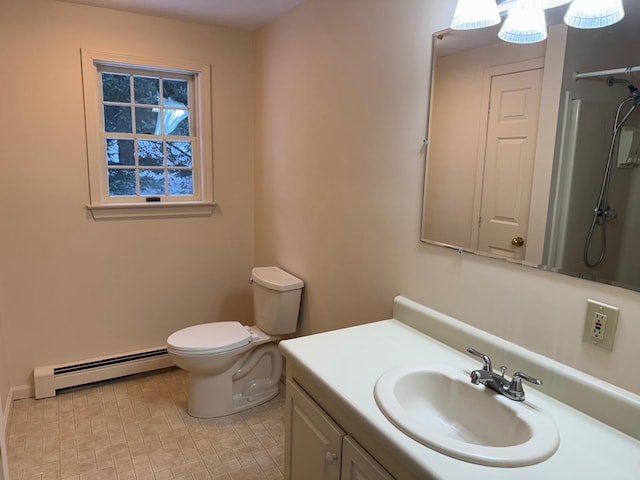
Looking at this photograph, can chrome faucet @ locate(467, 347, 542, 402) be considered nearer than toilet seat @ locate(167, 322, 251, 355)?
Yes

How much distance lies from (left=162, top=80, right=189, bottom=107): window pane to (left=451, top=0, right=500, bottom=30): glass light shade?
211cm

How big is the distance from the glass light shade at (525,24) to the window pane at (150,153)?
7.55ft

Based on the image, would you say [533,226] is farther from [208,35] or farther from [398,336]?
[208,35]

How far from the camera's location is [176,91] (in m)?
2.99

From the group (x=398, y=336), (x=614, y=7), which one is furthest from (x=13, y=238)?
(x=614, y=7)

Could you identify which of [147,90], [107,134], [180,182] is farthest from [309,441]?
[147,90]

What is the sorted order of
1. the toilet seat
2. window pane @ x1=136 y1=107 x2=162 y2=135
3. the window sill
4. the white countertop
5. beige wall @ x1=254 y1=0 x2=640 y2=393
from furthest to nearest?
window pane @ x1=136 y1=107 x2=162 y2=135 < the window sill < the toilet seat < beige wall @ x1=254 y1=0 x2=640 y2=393 < the white countertop

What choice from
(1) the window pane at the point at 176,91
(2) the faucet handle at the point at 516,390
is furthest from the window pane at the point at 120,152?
(2) the faucet handle at the point at 516,390

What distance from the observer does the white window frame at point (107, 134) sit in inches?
105

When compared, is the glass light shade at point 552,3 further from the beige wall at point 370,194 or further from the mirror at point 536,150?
the beige wall at point 370,194

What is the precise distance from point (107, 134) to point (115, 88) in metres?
0.29

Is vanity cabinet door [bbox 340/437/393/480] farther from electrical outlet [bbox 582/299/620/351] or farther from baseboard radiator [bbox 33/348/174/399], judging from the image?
baseboard radiator [bbox 33/348/174/399]

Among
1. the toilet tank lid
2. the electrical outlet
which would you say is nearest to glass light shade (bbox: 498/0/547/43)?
the electrical outlet

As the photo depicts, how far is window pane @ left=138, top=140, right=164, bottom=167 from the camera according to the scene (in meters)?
2.93
